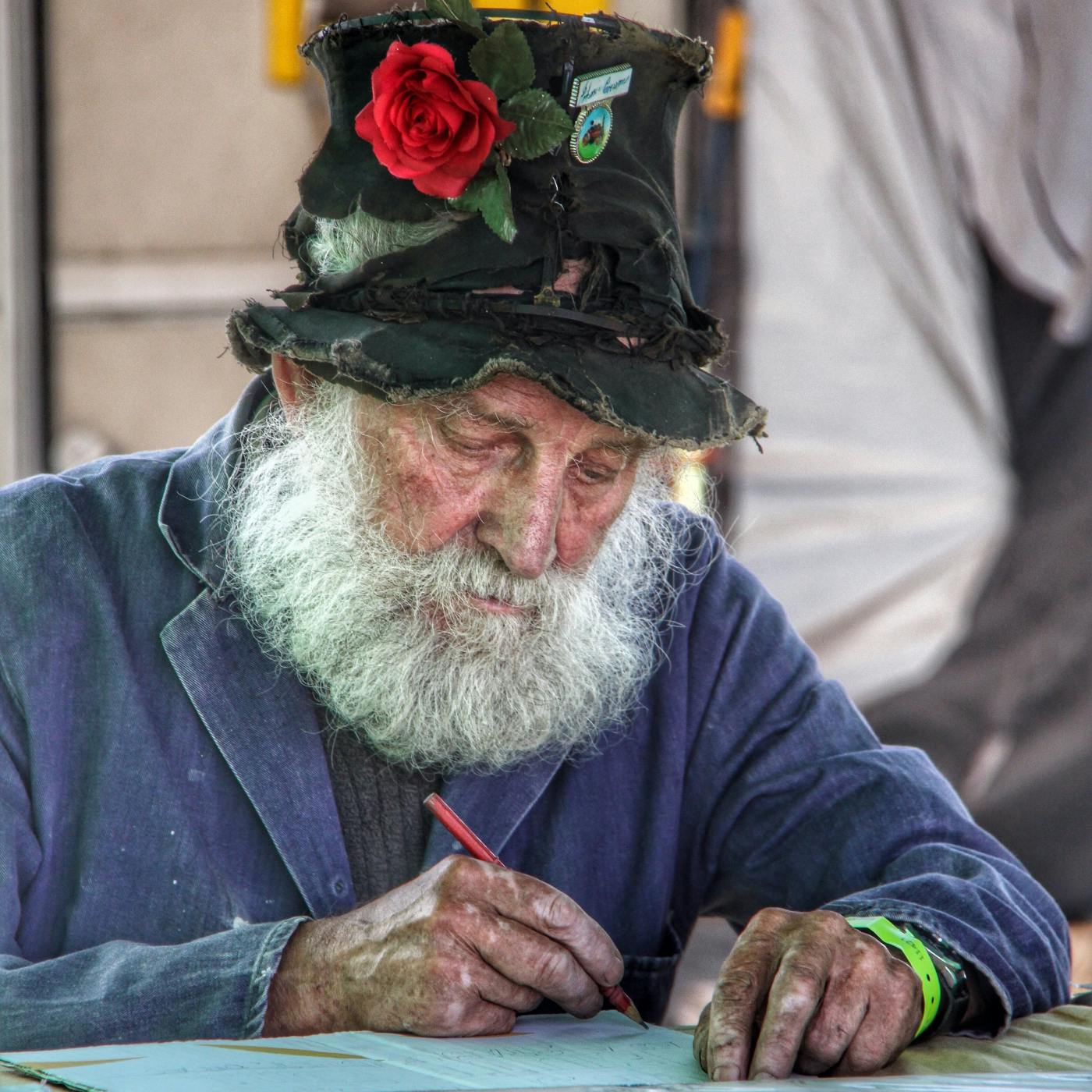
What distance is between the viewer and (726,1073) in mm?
1658

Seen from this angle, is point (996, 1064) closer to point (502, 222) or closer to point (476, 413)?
point (476, 413)

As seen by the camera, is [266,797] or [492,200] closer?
[492,200]

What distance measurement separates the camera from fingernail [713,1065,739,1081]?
1652 millimetres

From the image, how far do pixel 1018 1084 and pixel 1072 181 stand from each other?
127 inches

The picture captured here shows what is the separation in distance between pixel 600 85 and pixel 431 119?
0.28 meters

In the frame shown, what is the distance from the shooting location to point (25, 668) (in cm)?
221

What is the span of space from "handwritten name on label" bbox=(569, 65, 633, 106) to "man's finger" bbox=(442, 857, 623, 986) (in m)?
1.08

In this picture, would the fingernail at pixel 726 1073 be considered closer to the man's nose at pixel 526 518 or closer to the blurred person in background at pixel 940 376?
the man's nose at pixel 526 518

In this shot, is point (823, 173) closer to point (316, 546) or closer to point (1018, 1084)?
point (316, 546)

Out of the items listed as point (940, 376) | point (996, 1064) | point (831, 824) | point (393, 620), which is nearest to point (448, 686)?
point (393, 620)

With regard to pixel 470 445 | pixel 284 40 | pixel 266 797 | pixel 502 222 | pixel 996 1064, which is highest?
pixel 284 40

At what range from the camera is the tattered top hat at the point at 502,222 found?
204 cm

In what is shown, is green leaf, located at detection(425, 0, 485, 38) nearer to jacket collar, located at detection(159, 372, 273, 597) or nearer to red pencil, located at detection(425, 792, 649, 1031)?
jacket collar, located at detection(159, 372, 273, 597)

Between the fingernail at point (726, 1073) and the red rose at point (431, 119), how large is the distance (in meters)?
1.21
